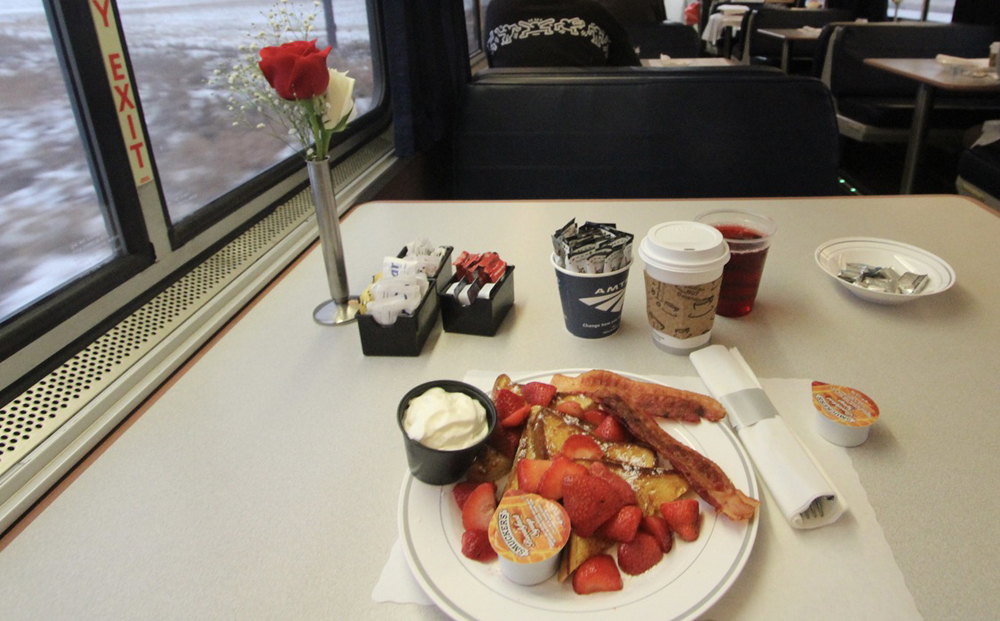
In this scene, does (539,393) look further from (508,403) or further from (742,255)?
(742,255)

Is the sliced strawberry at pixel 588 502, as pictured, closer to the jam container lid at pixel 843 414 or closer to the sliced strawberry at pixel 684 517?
the sliced strawberry at pixel 684 517

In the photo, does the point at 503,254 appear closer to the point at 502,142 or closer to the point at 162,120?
the point at 162,120

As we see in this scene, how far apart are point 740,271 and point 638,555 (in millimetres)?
556

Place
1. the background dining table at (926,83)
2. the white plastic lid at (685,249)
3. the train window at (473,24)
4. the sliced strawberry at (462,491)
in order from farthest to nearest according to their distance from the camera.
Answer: the train window at (473,24)
the background dining table at (926,83)
the white plastic lid at (685,249)
the sliced strawberry at (462,491)

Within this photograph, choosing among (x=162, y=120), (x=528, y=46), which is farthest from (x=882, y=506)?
(x=528, y=46)

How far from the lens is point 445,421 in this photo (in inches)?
26.2

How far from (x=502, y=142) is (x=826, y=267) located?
48.4 inches

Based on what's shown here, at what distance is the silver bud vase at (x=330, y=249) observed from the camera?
95cm

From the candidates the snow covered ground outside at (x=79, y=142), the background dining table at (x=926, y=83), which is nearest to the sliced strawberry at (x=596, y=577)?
the snow covered ground outside at (x=79, y=142)

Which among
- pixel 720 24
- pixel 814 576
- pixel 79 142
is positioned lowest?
pixel 814 576

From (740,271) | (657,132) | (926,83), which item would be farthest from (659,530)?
(926,83)

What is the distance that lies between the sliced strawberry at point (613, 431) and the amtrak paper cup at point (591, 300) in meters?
0.25

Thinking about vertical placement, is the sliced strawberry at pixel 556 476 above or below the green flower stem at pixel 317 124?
below

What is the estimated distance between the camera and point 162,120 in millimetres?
1347
